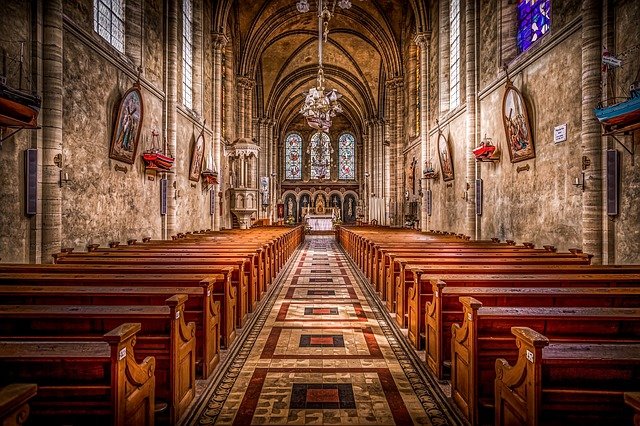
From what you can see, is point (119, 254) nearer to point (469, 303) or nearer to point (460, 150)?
point (469, 303)

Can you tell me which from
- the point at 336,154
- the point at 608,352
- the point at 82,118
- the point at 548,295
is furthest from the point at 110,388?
the point at 336,154

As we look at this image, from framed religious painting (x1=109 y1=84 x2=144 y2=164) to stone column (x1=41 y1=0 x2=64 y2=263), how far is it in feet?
7.75

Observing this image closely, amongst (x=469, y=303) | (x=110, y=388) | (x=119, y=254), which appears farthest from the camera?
(x=119, y=254)

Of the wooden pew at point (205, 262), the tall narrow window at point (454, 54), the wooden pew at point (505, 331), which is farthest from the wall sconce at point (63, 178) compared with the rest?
the tall narrow window at point (454, 54)

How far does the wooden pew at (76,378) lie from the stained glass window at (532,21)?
35.3ft

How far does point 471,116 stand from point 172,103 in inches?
368

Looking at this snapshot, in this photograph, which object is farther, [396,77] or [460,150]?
[396,77]

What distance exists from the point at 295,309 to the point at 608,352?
18.7 ft

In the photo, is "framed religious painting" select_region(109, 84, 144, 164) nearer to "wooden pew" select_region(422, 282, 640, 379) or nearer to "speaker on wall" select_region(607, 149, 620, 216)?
"wooden pew" select_region(422, 282, 640, 379)

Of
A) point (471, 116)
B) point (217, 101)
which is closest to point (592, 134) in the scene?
point (471, 116)

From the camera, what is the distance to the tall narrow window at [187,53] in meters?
15.9

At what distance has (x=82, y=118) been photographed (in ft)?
29.3

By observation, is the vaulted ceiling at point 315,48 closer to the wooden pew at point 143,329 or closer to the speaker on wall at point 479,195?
the speaker on wall at point 479,195

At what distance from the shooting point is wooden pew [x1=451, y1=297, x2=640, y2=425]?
331cm
